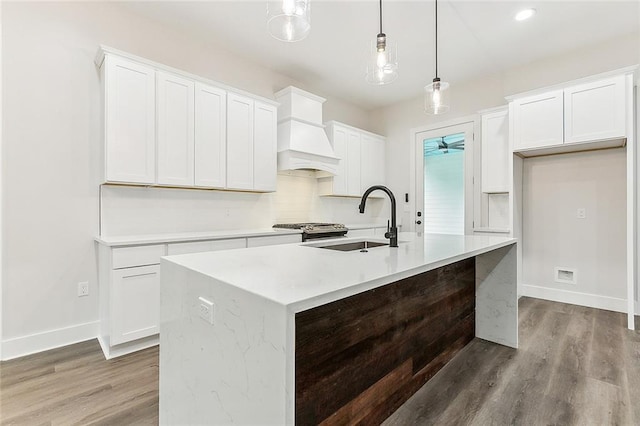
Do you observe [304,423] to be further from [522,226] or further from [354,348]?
[522,226]

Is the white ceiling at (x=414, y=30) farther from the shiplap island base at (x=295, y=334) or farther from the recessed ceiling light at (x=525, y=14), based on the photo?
the shiplap island base at (x=295, y=334)

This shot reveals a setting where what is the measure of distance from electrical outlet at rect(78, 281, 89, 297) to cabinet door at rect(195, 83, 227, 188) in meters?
1.31

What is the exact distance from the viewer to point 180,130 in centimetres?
312

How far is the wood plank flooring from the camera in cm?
171

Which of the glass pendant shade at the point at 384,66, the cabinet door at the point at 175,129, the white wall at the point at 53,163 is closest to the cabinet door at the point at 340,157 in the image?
the cabinet door at the point at 175,129

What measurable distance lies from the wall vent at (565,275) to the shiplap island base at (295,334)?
2.73 m

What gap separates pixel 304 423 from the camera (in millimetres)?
1146

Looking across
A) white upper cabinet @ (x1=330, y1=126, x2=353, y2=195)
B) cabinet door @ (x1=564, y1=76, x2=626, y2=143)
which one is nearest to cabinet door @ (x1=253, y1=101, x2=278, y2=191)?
white upper cabinet @ (x1=330, y1=126, x2=353, y2=195)

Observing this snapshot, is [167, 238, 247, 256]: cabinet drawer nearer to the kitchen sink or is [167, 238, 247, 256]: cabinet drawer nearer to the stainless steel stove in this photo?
the stainless steel stove

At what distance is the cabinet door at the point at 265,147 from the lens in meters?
3.76

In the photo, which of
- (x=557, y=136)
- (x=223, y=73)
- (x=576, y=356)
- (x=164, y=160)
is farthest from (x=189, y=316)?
(x=557, y=136)

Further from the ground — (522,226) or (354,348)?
(522,226)

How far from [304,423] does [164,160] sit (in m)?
2.66

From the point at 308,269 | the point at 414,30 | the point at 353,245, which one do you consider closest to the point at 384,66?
the point at 353,245
